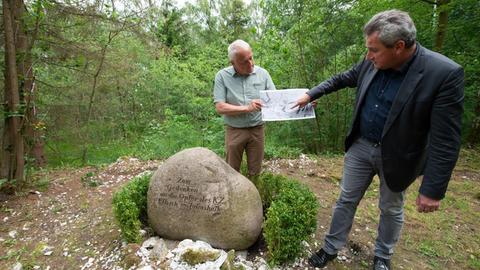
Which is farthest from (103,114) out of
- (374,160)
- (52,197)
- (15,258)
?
(374,160)

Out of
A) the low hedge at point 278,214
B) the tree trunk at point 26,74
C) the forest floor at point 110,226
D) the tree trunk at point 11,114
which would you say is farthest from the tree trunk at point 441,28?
the tree trunk at point 11,114

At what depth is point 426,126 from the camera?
7.13 ft

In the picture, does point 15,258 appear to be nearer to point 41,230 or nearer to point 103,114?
point 41,230

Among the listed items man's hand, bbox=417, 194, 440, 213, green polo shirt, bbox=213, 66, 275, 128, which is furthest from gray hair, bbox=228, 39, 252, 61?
man's hand, bbox=417, 194, 440, 213

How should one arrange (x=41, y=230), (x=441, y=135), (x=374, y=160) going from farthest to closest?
(x=41, y=230), (x=374, y=160), (x=441, y=135)

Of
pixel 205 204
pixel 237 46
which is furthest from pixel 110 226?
pixel 237 46

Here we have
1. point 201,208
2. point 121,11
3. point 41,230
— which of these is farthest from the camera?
point 121,11

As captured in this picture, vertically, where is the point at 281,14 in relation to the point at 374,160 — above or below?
above

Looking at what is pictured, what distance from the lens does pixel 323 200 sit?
4.32m

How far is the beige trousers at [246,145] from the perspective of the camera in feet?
11.5

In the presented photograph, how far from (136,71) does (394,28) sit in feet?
27.7

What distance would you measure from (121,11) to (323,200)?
4.86 meters

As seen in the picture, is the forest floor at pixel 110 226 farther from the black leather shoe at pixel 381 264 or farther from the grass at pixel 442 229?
the black leather shoe at pixel 381 264

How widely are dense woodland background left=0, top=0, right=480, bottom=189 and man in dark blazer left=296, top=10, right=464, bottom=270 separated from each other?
11.4ft
